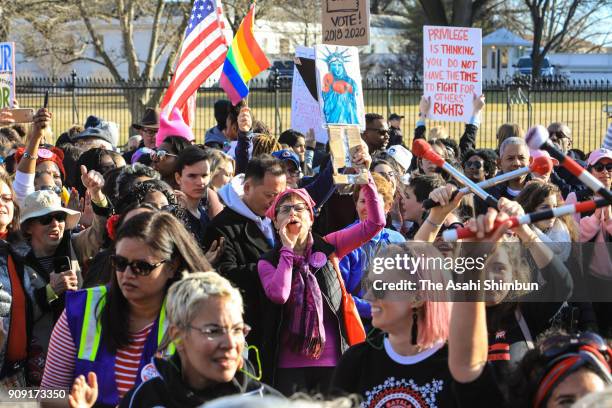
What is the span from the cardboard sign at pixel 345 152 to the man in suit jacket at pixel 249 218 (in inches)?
13.0

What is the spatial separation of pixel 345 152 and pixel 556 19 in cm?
4912

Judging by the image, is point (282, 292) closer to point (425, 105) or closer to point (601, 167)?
point (601, 167)

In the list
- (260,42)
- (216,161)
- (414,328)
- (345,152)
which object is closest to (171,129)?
(216,161)

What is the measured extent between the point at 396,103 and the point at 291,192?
27.4 meters

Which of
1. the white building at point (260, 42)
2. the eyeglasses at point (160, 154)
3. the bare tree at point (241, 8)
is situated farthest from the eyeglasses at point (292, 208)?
the white building at point (260, 42)

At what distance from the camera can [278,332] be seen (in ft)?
17.5

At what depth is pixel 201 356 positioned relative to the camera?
3432 mm

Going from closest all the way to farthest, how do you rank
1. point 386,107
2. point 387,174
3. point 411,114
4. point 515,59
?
point 387,174 → point 386,107 → point 411,114 → point 515,59

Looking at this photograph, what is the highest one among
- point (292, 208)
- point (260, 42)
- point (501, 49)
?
point (260, 42)

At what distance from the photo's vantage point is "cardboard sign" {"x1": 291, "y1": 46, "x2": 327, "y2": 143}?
8.91m

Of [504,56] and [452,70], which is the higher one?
[504,56]

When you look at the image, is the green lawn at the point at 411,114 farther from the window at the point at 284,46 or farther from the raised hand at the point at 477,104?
the window at the point at 284,46

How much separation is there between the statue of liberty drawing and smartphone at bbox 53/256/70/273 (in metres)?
2.28

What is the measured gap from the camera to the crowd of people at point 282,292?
339 centimetres
